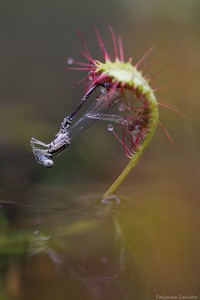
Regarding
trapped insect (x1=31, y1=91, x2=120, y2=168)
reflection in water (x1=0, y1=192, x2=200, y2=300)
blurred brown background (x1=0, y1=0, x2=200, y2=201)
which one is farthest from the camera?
blurred brown background (x1=0, y1=0, x2=200, y2=201)

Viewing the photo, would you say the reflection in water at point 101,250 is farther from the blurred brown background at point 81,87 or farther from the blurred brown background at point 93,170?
the blurred brown background at point 81,87

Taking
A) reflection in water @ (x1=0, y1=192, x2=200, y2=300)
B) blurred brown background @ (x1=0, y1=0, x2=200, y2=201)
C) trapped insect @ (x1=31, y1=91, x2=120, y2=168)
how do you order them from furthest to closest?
blurred brown background @ (x1=0, y1=0, x2=200, y2=201), trapped insect @ (x1=31, y1=91, x2=120, y2=168), reflection in water @ (x1=0, y1=192, x2=200, y2=300)

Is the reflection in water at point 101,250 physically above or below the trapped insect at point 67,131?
below

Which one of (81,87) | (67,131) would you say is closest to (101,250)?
(67,131)

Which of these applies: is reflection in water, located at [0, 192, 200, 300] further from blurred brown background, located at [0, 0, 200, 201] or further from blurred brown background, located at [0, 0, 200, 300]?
blurred brown background, located at [0, 0, 200, 201]

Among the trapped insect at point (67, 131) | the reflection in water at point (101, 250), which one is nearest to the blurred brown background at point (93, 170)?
the reflection in water at point (101, 250)

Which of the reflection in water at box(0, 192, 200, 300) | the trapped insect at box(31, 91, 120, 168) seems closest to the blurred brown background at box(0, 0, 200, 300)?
the reflection in water at box(0, 192, 200, 300)

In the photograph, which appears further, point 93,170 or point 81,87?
point 81,87

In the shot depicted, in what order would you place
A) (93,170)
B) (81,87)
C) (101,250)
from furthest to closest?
(81,87)
(93,170)
(101,250)

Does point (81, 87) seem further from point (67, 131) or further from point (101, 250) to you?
point (101, 250)

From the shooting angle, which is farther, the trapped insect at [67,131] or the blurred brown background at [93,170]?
the trapped insect at [67,131]

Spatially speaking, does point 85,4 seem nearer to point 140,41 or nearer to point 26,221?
point 140,41
